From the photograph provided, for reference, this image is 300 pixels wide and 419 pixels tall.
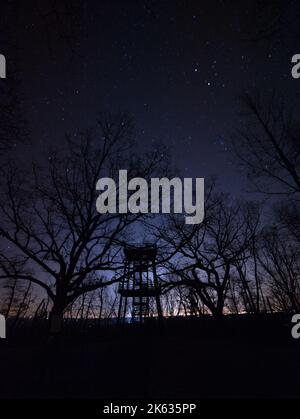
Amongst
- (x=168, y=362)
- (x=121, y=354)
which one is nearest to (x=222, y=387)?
(x=168, y=362)

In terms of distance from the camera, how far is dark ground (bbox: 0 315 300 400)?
675cm

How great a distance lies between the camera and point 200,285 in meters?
12.8

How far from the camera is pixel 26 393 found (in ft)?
21.9

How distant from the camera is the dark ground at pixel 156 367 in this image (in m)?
6.75

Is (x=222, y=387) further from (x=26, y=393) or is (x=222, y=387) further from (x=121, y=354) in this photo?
(x=26, y=393)

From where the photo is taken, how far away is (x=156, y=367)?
8.61 m

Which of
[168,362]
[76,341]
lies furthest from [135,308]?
[168,362]

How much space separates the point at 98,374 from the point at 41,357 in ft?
7.97

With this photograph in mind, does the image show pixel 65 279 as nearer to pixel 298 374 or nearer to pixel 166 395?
pixel 166 395

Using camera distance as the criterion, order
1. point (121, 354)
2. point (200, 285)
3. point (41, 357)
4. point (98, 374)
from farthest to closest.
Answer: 1. point (200, 285)
2. point (121, 354)
3. point (41, 357)
4. point (98, 374)

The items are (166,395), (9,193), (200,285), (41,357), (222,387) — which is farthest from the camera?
(200,285)
